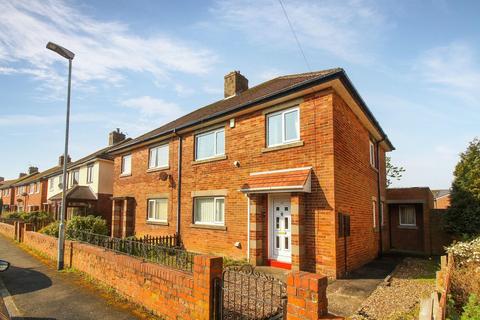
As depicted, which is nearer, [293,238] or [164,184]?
[293,238]

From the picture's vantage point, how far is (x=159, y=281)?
19.6 ft

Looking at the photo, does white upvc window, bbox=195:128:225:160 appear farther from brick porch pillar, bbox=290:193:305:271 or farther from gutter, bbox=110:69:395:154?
brick porch pillar, bbox=290:193:305:271

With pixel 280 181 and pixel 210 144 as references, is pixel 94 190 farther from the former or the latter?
pixel 280 181

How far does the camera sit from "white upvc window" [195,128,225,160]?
12867mm

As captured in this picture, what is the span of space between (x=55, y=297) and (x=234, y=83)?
1345 cm

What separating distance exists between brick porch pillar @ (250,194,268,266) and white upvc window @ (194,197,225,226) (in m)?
1.97

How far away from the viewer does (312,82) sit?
929 cm

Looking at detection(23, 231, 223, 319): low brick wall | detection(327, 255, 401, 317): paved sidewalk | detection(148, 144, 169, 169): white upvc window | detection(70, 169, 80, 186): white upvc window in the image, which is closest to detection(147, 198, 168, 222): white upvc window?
detection(148, 144, 169, 169): white upvc window

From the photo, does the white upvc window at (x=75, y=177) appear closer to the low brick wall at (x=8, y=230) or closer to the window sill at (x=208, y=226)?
the low brick wall at (x=8, y=230)

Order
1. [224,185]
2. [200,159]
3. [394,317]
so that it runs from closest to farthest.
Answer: [394,317], [224,185], [200,159]

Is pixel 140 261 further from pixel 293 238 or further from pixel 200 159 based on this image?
pixel 200 159

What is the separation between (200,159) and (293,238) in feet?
20.1

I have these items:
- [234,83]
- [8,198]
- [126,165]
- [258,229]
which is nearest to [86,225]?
[126,165]

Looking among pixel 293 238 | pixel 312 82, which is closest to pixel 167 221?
pixel 293 238
